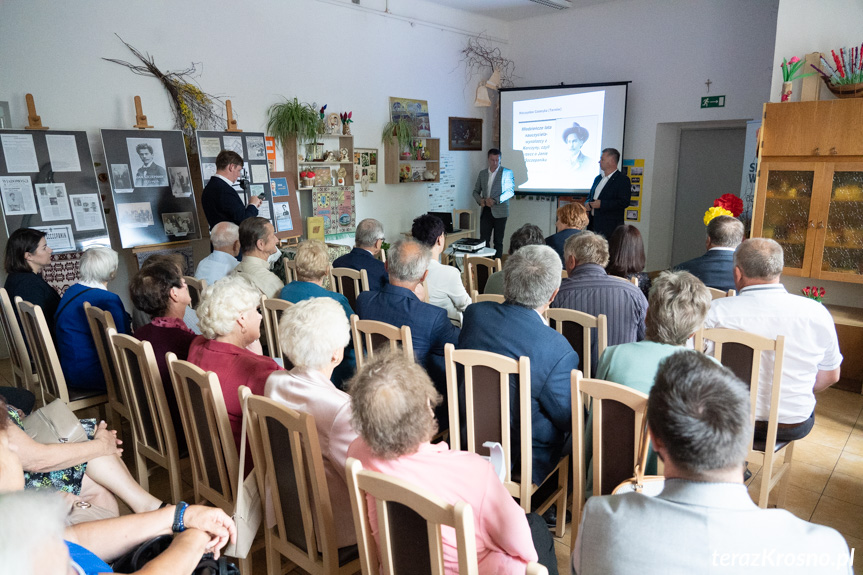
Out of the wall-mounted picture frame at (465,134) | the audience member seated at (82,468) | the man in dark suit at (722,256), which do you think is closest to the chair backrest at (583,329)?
the man in dark suit at (722,256)

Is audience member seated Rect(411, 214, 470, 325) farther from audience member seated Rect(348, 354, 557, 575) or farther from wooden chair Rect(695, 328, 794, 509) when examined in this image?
audience member seated Rect(348, 354, 557, 575)

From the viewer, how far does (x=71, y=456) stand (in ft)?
5.86

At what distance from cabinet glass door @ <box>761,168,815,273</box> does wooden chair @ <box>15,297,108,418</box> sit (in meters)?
5.00

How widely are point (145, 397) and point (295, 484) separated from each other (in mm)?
1067

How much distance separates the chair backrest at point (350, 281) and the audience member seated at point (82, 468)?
1.81 metres

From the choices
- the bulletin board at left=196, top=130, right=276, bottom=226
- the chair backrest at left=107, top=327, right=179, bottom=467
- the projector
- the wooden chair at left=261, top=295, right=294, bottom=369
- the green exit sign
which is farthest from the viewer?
the green exit sign

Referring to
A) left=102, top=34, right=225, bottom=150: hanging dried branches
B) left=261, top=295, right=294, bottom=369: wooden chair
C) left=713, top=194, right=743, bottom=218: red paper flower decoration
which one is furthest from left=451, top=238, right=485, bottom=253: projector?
left=261, top=295, right=294, bottom=369: wooden chair

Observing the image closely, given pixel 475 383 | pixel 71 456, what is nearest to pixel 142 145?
pixel 71 456

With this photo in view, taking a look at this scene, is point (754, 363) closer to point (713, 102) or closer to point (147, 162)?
point (147, 162)

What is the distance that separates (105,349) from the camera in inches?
106

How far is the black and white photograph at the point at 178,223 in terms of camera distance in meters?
5.08

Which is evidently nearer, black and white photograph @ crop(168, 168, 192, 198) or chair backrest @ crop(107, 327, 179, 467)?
chair backrest @ crop(107, 327, 179, 467)

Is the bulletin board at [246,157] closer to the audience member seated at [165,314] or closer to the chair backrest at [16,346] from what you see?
the chair backrest at [16,346]

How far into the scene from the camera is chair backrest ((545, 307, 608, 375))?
2.35 metres
